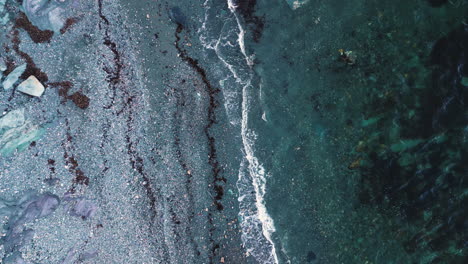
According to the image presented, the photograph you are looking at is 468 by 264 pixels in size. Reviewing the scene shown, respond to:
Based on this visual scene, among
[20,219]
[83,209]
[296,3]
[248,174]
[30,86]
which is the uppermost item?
[296,3]

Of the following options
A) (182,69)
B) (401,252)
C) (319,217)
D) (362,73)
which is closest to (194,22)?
(182,69)

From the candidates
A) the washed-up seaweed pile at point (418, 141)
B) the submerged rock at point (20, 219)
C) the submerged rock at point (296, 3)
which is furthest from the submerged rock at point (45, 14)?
the washed-up seaweed pile at point (418, 141)

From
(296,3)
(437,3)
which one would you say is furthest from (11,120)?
(437,3)

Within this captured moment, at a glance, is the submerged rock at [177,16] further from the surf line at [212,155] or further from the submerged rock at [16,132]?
the submerged rock at [16,132]

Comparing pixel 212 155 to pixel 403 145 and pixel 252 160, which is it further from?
pixel 403 145

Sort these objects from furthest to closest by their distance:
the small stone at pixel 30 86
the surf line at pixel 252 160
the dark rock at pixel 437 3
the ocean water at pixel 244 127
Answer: the surf line at pixel 252 160, the dark rock at pixel 437 3, the ocean water at pixel 244 127, the small stone at pixel 30 86

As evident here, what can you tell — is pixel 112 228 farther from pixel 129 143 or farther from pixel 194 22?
pixel 194 22

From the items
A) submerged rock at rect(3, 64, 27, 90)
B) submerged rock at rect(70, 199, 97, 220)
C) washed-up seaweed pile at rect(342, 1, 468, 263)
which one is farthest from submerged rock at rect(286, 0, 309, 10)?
submerged rock at rect(70, 199, 97, 220)
